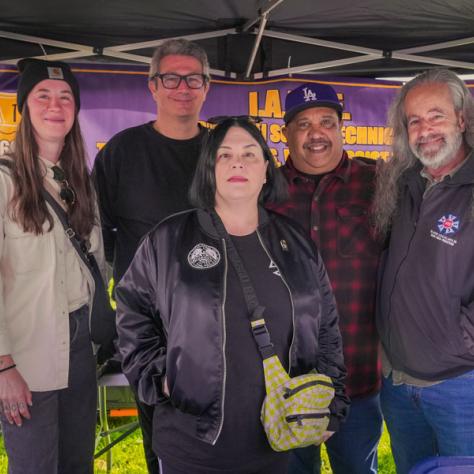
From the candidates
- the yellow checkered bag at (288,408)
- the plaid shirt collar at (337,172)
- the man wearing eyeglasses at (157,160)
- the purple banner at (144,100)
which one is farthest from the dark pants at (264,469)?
the purple banner at (144,100)

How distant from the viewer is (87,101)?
413cm

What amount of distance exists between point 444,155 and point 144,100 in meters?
2.81

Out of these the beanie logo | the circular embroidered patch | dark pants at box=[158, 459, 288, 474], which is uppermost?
the beanie logo

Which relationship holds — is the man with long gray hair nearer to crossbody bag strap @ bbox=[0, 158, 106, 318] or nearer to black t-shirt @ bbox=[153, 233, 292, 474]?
black t-shirt @ bbox=[153, 233, 292, 474]

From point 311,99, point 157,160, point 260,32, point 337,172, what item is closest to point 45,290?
point 157,160

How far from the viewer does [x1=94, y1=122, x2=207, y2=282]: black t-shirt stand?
2535mm

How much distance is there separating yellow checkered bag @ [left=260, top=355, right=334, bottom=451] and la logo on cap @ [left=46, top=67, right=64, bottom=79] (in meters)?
1.36

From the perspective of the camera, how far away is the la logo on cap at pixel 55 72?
6.72ft

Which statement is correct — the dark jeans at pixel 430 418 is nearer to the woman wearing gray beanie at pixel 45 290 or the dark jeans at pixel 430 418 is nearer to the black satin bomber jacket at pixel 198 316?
the black satin bomber jacket at pixel 198 316

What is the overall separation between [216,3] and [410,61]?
1624 mm

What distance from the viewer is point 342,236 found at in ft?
7.62

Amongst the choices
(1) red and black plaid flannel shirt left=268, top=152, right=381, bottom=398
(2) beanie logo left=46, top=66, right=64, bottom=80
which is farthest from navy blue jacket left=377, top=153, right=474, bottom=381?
(2) beanie logo left=46, top=66, right=64, bottom=80

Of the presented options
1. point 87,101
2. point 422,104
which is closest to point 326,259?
point 422,104

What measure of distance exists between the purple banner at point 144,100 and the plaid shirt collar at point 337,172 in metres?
1.59
